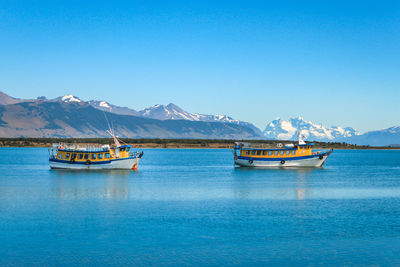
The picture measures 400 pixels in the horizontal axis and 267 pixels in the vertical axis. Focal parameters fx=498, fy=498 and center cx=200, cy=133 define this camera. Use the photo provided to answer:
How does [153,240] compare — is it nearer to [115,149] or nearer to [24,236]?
[24,236]

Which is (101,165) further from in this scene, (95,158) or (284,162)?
(284,162)

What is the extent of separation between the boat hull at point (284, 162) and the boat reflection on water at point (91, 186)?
3242cm

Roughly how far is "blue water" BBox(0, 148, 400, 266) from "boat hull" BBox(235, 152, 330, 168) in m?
37.4

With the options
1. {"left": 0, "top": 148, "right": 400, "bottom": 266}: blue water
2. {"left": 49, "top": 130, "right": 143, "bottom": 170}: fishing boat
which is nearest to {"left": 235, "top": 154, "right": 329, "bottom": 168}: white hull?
{"left": 49, "top": 130, "right": 143, "bottom": 170}: fishing boat

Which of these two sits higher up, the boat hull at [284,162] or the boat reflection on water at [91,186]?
the boat hull at [284,162]

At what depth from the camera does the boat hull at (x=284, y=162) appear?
98.9 meters

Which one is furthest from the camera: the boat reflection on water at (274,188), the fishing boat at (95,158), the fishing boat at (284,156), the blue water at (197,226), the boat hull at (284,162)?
the fishing boat at (284,156)

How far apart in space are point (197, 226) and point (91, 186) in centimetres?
2956

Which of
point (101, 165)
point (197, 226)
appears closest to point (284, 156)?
point (101, 165)

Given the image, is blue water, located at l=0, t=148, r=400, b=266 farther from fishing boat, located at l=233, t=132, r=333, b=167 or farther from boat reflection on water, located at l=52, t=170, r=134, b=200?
fishing boat, located at l=233, t=132, r=333, b=167

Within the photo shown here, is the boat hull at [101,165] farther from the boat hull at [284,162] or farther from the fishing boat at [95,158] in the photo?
the boat hull at [284,162]

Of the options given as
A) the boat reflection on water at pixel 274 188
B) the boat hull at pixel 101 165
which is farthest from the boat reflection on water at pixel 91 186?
the boat reflection on water at pixel 274 188

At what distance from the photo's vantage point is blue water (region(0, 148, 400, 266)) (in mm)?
27641

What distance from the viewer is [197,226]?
A: 3575 cm
